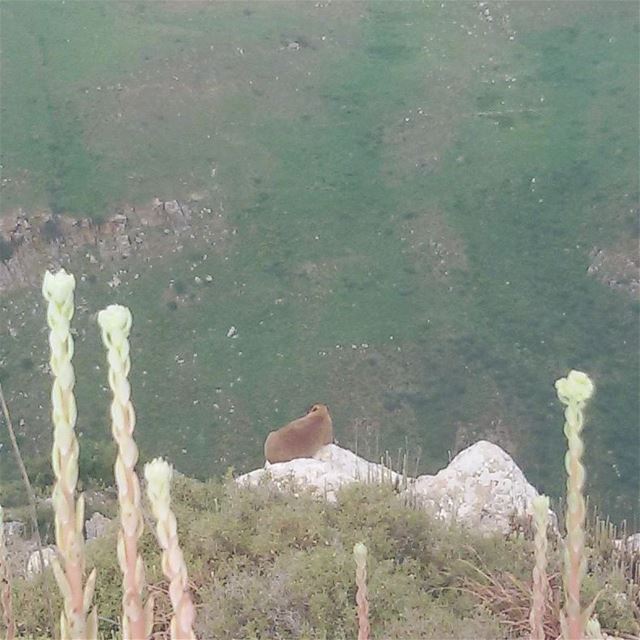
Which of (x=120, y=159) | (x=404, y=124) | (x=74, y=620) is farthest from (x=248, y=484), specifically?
(x=404, y=124)

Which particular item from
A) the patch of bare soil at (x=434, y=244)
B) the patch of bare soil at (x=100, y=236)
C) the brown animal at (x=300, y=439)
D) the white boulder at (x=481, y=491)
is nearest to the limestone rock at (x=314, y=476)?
the white boulder at (x=481, y=491)

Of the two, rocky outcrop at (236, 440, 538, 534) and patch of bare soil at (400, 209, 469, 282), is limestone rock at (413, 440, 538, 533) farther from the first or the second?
patch of bare soil at (400, 209, 469, 282)

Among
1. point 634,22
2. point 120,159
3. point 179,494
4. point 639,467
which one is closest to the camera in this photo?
point 179,494

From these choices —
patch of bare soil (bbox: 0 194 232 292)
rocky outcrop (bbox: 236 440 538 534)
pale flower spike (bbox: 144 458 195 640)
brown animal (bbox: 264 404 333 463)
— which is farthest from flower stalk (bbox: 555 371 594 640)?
Result: patch of bare soil (bbox: 0 194 232 292)

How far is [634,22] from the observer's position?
32.2 metres

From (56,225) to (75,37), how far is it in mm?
9555

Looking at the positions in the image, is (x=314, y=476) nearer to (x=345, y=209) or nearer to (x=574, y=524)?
(x=574, y=524)

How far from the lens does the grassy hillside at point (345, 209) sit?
22281mm

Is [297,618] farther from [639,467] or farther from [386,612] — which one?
[639,467]

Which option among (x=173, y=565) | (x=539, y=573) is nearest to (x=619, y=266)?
(x=539, y=573)

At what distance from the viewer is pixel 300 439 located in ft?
35.4

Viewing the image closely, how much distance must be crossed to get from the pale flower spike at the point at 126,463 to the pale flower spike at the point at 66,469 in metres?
0.04

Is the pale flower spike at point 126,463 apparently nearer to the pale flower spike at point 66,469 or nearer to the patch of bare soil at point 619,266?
the pale flower spike at point 66,469

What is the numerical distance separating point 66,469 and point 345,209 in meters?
26.7
